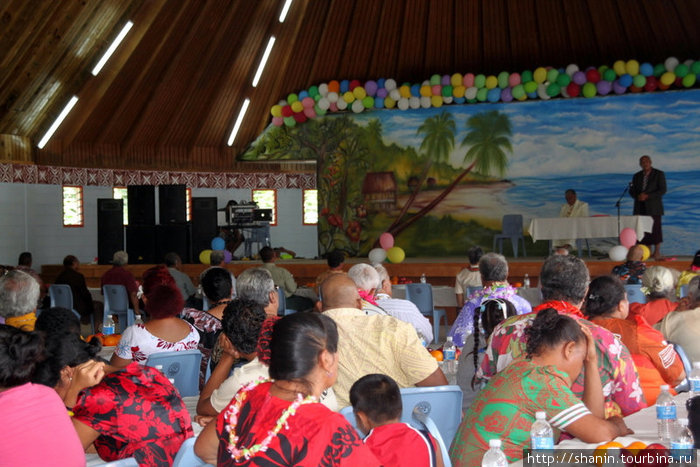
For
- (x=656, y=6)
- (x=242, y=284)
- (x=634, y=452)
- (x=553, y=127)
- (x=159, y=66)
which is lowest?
(x=634, y=452)

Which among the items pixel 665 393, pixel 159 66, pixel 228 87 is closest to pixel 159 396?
pixel 665 393

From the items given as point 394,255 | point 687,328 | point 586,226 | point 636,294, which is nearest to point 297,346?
point 687,328

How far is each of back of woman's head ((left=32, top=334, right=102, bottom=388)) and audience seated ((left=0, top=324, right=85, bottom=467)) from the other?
152 mm

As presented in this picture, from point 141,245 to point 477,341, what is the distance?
908 cm

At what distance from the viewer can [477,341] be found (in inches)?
162

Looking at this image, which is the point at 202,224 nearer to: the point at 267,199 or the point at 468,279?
the point at 267,199

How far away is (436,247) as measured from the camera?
14.1 meters

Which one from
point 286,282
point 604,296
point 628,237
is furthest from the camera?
point 628,237

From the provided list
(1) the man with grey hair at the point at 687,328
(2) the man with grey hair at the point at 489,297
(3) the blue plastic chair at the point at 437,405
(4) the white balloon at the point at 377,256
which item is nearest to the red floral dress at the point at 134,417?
(3) the blue plastic chair at the point at 437,405

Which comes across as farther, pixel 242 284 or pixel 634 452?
pixel 242 284

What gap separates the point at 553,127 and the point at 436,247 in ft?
8.94

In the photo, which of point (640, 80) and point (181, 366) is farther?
point (640, 80)

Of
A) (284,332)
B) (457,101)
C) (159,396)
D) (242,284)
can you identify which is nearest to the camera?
(284,332)

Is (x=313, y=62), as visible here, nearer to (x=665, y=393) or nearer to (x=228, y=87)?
(x=228, y=87)
